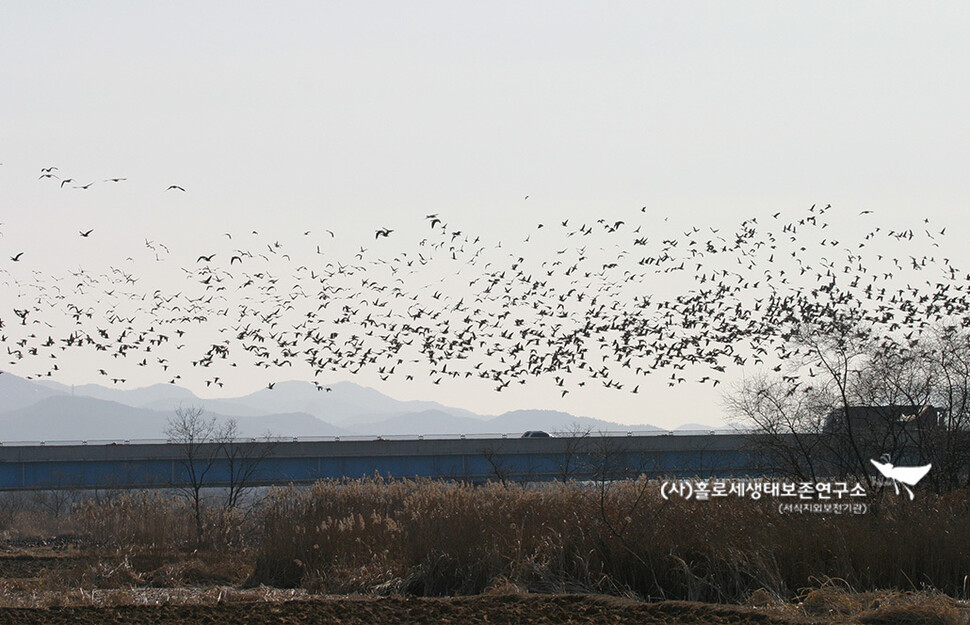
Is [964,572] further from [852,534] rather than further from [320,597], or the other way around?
[320,597]

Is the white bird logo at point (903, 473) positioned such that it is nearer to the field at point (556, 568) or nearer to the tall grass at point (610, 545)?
the tall grass at point (610, 545)

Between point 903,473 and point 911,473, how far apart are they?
505mm

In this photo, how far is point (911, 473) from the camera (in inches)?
1223

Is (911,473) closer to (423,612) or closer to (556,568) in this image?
(556,568)

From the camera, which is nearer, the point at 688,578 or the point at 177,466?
the point at 688,578

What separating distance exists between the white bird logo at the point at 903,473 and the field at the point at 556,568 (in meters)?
5.55

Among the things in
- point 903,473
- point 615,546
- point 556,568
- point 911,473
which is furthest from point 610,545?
point 911,473

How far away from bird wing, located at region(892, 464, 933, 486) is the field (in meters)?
7.66

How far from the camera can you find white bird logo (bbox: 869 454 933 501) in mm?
27650

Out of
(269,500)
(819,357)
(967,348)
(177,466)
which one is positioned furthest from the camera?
(177,466)

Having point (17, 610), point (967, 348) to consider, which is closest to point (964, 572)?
point (17, 610)

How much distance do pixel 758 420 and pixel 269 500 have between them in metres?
18.1

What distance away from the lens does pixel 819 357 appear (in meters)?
31.3

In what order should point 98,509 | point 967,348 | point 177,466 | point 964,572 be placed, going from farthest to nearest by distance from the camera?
point 177,466
point 967,348
point 98,509
point 964,572
